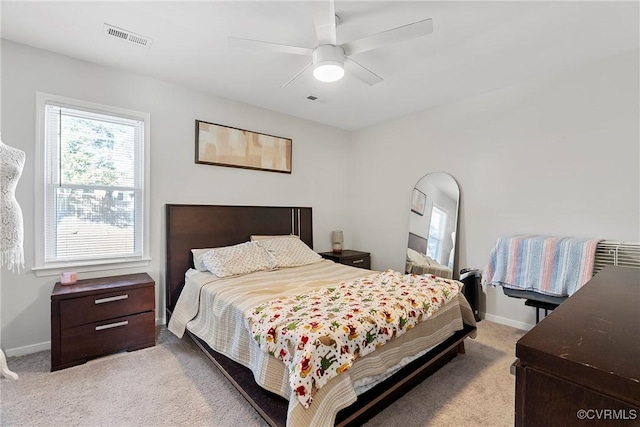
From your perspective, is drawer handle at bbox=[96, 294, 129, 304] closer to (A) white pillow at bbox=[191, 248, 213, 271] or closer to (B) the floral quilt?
(A) white pillow at bbox=[191, 248, 213, 271]

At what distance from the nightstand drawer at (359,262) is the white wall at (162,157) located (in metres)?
0.58

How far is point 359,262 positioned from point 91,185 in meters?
3.35

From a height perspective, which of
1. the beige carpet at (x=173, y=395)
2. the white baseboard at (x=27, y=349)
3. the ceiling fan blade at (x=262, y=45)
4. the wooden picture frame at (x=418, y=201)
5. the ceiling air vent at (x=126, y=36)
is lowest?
the beige carpet at (x=173, y=395)

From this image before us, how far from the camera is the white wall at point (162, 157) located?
7.88 ft

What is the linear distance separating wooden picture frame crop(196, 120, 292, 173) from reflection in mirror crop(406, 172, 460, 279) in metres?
1.92

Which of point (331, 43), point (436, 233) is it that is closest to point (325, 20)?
point (331, 43)

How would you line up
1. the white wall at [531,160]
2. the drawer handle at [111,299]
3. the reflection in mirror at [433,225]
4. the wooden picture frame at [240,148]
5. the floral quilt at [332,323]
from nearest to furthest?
the floral quilt at [332,323], the drawer handle at [111,299], the white wall at [531,160], the wooden picture frame at [240,148], the reflection in mirror at [433,225]

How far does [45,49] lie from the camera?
2.49m

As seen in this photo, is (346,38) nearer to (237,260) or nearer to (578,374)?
(237,260)

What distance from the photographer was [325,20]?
1.76 meters

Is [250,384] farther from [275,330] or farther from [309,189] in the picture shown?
[309,189]

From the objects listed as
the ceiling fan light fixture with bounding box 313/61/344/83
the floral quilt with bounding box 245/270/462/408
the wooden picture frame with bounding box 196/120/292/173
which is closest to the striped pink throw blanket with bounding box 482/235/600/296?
the floral quilt with bounding box 245/270/462/408

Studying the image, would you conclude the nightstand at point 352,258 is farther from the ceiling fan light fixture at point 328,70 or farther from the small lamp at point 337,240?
the ceiling fan light fixture at point 328,70

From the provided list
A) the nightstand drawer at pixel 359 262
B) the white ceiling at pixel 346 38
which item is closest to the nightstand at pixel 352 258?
the nightstand drawer at pixel 359 262
